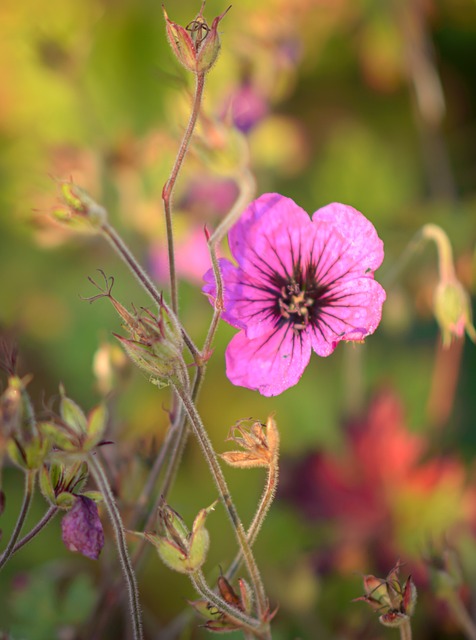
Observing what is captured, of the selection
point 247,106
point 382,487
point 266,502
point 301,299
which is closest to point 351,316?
point 301,299

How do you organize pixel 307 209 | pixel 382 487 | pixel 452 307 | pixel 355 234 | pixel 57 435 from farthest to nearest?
pixel 307 209 < pixel 382 487 < pixel 452 307 < pixel 355 234 < pixel 57 435

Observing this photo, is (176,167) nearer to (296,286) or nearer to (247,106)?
(296,286)

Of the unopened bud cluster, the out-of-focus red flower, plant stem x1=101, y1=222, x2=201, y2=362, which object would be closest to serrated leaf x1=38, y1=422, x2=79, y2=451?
the unopened bud cluster

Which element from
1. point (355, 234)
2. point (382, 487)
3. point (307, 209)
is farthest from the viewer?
point (307, 209)

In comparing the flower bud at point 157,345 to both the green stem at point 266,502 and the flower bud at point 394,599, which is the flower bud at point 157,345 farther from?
the flower bud at point 394,599

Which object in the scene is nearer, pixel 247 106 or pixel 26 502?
pixel 26 502

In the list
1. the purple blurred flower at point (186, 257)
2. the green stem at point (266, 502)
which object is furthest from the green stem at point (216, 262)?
the purple blurred flower at point (186, 257)

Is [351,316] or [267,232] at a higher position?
[267,232]

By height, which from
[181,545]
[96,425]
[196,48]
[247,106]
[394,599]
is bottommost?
[394,599]
